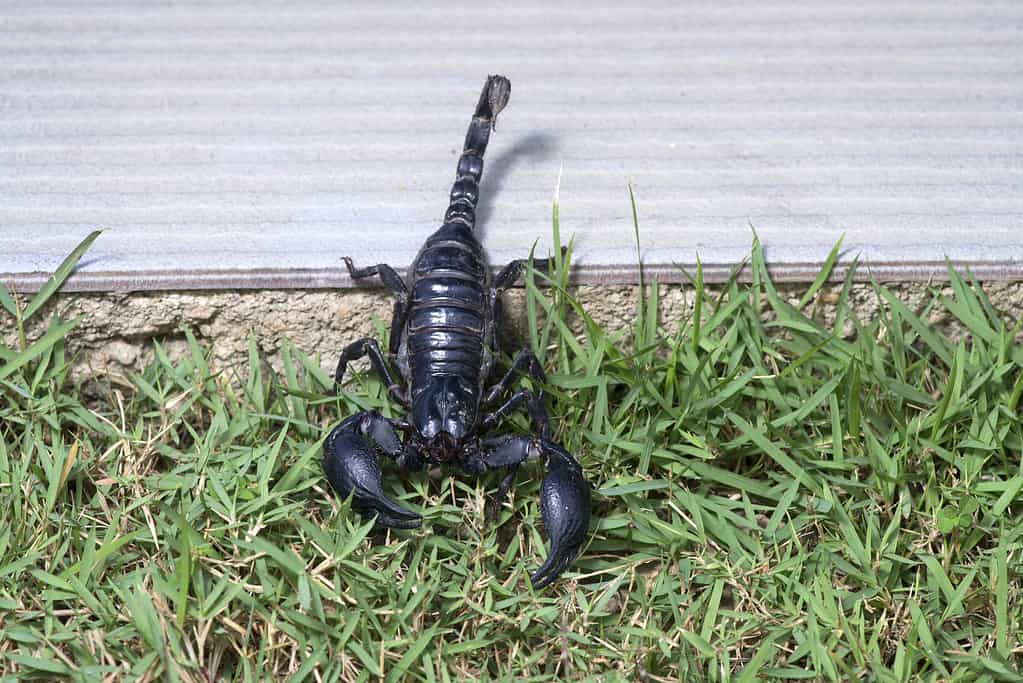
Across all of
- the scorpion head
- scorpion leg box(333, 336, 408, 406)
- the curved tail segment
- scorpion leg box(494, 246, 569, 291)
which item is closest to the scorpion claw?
the scorpion head

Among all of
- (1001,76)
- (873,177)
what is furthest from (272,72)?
(1001,76)

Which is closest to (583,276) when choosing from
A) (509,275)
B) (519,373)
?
(509,275)

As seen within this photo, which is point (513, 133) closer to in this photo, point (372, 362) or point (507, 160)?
point (507, 160)

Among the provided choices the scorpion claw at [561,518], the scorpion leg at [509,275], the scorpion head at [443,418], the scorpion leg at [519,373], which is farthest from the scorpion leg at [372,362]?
the scorpion claw at [561,518]

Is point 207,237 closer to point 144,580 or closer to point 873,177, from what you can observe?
point 144,580

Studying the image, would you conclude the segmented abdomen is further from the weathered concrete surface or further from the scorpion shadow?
the scorpion shadow

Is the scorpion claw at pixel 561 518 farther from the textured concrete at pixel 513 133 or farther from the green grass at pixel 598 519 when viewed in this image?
the textured concrete at pixel 513 133
